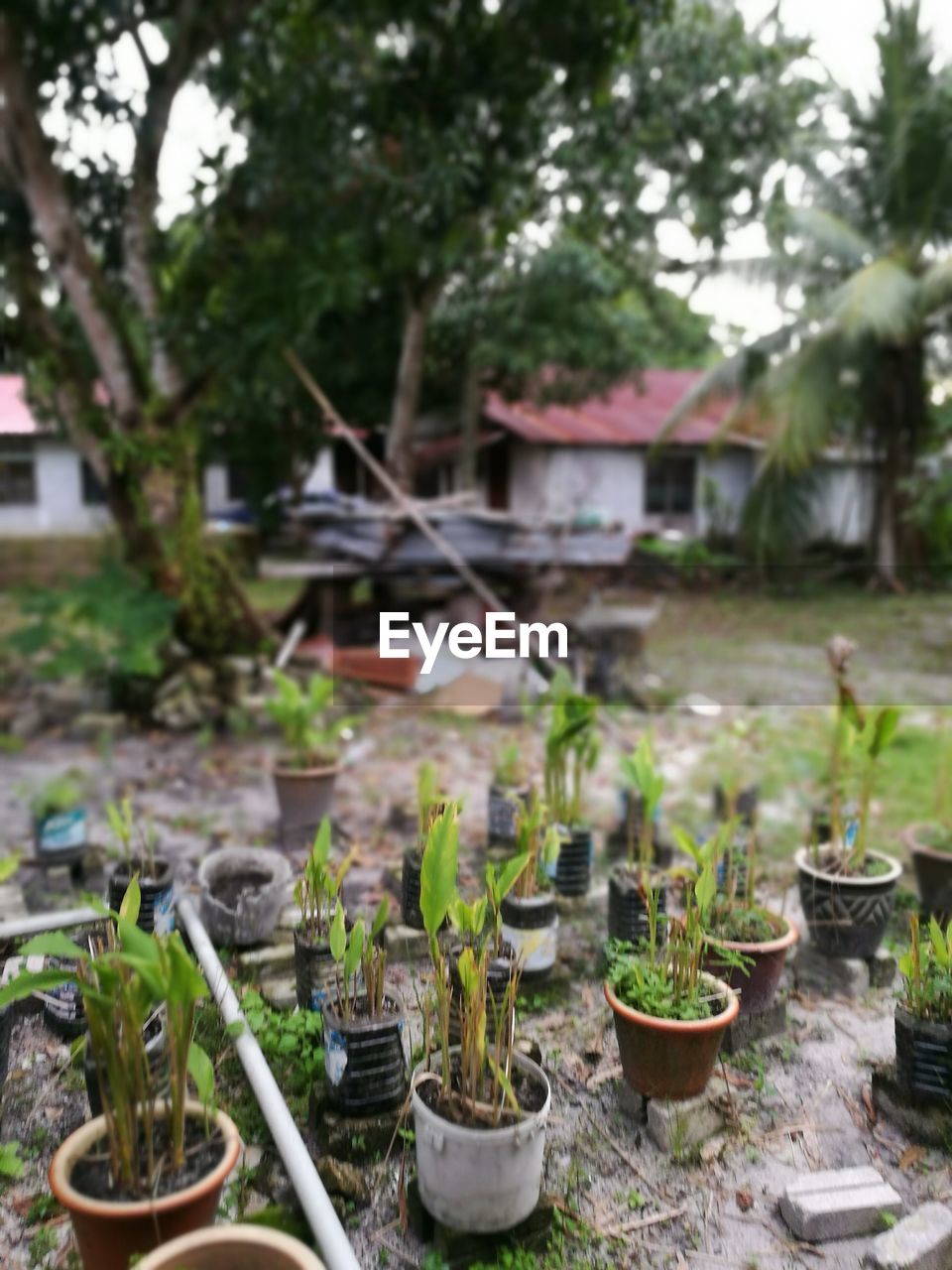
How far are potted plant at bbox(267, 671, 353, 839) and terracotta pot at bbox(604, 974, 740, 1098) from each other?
94.4 inches

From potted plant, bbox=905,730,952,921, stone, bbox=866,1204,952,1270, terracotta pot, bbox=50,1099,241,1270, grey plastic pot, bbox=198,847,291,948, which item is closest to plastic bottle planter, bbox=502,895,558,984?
grey plastic pot, bbox=198,847,291,948

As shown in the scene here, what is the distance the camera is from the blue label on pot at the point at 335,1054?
2.27 m

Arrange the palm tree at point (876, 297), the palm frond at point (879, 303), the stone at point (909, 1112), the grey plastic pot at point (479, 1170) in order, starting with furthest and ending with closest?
the palm tree at point (876, 297) → the palm frond at point (879, 303) → the stone at point (909, 1112) → the grey plastic pot at point (479, 1170)

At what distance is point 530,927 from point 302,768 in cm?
199

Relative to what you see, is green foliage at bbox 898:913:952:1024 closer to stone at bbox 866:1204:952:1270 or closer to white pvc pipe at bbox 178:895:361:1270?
stone at bbox 866:1204:952:1270

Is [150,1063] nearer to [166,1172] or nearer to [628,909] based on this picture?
[166,1172]

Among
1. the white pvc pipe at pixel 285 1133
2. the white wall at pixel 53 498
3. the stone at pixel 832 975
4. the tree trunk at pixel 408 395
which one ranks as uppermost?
the tree trunk at pixel 408 395

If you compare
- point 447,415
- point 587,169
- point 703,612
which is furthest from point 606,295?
point 703,612

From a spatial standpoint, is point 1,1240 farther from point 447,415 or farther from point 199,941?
point 447,415

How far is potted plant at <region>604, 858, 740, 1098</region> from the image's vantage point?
7.50 ft

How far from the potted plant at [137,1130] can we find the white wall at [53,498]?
47.7ft

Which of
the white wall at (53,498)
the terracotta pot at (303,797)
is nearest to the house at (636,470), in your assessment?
the white wall at (53,498)

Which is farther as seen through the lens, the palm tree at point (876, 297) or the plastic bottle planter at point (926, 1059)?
the palm tree at point (876, 297)

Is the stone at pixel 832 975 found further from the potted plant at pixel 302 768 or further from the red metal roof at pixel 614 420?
the red metal roof at pixel 614 420
